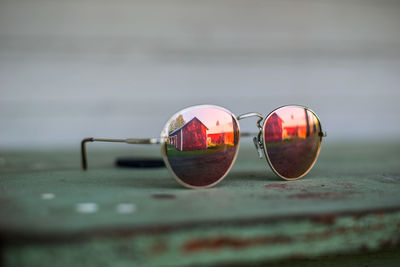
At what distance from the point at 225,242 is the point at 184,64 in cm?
179

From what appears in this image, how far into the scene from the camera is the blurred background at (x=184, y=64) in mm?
1954

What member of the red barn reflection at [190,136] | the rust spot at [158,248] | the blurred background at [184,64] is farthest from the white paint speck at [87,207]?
the blurred background at [184,64]

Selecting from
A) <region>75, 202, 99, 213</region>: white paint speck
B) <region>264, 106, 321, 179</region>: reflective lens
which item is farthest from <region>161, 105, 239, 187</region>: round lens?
<region>75, 202, 99, 213</region>: white paint speck

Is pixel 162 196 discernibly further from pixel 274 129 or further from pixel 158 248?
pixel 274 129

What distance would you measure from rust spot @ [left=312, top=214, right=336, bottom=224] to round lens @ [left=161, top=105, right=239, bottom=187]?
11.4 inches

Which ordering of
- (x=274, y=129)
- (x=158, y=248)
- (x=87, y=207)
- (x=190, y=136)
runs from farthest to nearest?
(x=274, y=129) → (x=190, y=136) → (x=87, y=207) → (x=158, y=248)

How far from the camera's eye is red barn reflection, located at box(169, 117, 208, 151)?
28.5 inches

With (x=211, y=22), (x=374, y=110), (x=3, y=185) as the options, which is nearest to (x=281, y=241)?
(x=3, y=185)

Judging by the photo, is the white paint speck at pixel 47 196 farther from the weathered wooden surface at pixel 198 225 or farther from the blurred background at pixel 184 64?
the blurred background at pixel 184 64

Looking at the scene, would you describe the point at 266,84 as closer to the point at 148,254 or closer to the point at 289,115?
the point at 289,115

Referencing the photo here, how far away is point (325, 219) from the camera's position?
1.55 ft

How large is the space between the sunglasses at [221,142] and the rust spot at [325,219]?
29cm

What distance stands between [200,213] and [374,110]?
2.34 meters

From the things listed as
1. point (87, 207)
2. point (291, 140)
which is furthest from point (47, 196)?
point (291, 140)
